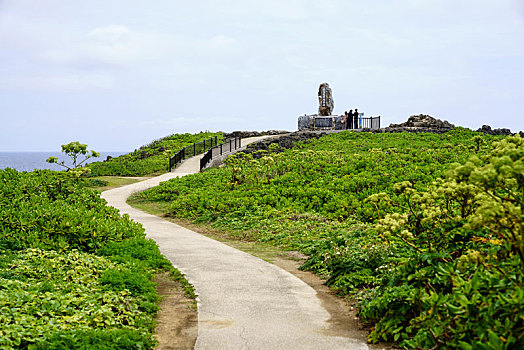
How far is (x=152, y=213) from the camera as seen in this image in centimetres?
1501

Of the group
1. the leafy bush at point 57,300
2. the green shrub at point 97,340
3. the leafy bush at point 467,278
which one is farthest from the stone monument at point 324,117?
the green shrub at point 97,340

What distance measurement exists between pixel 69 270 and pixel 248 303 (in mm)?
2440

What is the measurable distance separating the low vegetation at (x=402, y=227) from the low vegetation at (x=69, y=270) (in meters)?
2.68

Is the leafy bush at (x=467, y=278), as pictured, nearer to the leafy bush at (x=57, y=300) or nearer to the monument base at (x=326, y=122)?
the leafy bush at (x=57, y=300)

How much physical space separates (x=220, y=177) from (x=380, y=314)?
45.5 ft

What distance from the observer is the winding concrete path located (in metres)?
5.02

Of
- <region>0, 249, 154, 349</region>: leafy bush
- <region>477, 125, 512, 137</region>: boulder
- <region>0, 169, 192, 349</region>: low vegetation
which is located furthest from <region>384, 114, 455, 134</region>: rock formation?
<region>0, 249, 154, 349</region>: leafy bush

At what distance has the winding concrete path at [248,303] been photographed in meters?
5.02

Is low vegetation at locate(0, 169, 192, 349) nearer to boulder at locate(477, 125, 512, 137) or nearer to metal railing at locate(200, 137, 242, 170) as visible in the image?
metal railing at locate(200, 137, 242, 170)

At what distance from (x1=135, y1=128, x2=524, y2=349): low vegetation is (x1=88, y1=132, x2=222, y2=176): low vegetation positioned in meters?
10.1

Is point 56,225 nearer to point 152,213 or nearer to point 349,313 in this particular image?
point 349,313

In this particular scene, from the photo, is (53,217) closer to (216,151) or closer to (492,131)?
(216,151)

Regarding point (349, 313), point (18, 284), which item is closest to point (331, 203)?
point (349, 313)

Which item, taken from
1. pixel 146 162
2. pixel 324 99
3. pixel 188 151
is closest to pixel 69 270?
pixel 146 162
